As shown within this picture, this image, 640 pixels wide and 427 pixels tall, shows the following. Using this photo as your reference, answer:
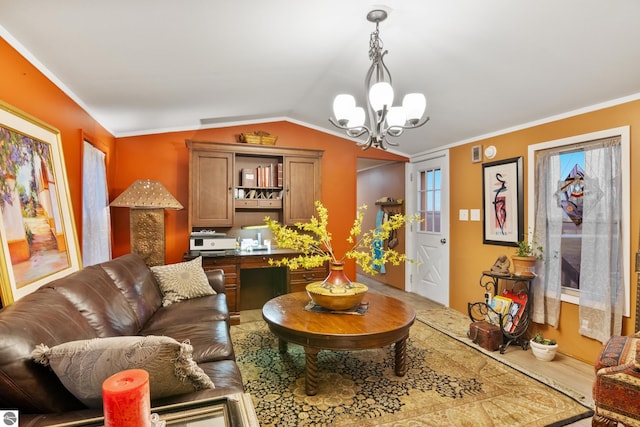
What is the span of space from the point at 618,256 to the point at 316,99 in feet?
10.1

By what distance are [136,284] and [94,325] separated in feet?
2.78

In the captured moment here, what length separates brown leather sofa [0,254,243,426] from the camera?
1.04 meters

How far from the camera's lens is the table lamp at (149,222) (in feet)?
10.9

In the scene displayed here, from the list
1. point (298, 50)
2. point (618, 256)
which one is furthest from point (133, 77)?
point (618, 256)

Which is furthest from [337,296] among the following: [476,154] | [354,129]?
[476,154]

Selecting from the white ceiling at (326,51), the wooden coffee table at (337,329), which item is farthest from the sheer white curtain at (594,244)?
the wooden coffee table at (337,329)

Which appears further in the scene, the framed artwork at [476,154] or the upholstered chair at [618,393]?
the framed artwork at [476,154]

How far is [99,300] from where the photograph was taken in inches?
74.9

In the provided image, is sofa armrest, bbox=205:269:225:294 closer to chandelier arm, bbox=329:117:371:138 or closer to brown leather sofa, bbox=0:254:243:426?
brown leather sofa, bbox=0:254:243:426

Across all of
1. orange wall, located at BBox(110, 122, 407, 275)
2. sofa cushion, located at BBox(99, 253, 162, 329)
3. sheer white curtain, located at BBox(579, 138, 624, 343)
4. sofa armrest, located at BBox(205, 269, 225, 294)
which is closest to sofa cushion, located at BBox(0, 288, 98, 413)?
sofa cushion, located at BBox(99, 253, 162, 329)

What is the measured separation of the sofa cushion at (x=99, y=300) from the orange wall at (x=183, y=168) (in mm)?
1798

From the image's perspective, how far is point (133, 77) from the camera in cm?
249

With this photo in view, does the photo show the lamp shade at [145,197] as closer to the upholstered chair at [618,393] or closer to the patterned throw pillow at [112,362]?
the patterned throw pillow at [112,362]

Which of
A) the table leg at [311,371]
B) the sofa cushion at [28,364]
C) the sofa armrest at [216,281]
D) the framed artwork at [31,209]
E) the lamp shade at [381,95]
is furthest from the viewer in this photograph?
the sofa armrest at [216,281]
